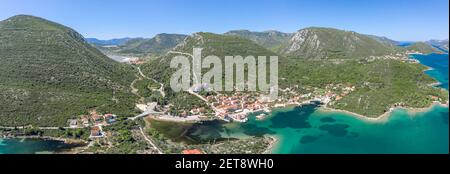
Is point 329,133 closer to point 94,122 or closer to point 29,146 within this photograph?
point 94,122

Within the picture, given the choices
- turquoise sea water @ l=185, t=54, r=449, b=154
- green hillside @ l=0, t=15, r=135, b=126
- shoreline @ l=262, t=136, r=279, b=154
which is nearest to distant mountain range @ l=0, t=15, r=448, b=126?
green hillside @ l=0, t=15, r=135, b=126

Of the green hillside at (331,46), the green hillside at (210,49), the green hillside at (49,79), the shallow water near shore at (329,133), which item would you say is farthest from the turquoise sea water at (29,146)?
the green hillside at (331,46)

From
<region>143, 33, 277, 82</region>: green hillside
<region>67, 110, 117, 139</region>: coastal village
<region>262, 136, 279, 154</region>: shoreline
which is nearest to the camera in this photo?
<region>262, 136, 279, 154</region>: shoreline

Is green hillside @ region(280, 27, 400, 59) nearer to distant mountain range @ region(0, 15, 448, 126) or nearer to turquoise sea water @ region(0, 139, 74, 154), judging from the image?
distant mountain range @ region(0, 15, 448, 126)

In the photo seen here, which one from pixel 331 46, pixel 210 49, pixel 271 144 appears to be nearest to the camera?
pixel 271 144

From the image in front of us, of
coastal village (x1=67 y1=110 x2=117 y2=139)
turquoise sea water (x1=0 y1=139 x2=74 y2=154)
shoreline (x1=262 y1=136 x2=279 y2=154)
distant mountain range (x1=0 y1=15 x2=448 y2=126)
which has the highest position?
distant mountain range (x1=0 y1=15 x2=448 y2=126)

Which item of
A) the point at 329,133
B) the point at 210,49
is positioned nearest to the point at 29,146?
the point at 329,133

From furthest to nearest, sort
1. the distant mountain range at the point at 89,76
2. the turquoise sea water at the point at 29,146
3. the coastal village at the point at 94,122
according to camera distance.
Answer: the distant mountain range at the point at 89,76
the coastal village at the point at 94,122
the turquoise sea water at the point at 29,146

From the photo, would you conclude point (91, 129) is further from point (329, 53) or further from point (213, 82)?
point (329, 53)

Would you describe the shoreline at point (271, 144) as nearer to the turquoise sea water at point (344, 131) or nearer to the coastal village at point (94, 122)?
the turquoise sea water at point (344, 131)
